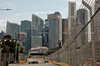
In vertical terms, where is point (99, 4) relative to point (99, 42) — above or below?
above

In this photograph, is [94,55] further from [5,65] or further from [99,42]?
[5,65]

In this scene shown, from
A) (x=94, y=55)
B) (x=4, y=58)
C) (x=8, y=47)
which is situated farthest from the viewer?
(x=8, y=47)

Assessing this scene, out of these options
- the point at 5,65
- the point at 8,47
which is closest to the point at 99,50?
the point at 5,65

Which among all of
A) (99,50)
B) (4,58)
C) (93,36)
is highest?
(93,36)

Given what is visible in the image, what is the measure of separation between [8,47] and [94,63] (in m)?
63.1

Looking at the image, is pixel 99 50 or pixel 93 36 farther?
pixel 93 36

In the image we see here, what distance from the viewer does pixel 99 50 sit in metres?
3.90

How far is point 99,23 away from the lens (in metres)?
3.71

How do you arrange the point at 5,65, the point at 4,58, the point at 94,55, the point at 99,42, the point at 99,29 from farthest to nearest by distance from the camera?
1. the point at 4,58
2. the point at 5,65
3. the point at 94,55
4. the point at 99,42
5. the point at 99,29

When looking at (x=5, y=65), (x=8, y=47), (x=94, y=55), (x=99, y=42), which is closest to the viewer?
(x=99, y=42)

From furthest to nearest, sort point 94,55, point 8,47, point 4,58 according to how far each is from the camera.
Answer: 1. point 8,47
2. point 4,58
3. point 94,55

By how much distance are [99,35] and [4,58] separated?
33.7m

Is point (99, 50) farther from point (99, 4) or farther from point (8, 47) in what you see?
point (8, 47)

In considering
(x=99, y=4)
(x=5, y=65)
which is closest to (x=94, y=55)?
(x=99, y=4)
